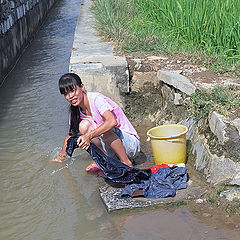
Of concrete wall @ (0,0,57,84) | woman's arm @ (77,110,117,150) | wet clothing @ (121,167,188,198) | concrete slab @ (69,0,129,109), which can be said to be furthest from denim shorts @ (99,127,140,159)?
concrete wall @ (0,0,57,84)

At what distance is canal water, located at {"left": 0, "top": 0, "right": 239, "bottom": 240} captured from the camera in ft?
8.97

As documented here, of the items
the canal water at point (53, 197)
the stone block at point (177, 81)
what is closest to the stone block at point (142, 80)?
the stone block at point (177, 81)

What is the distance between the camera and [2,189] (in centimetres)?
345

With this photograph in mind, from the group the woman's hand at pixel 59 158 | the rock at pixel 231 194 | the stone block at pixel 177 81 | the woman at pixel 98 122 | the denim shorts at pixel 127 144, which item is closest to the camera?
the rock at pixel 231 194

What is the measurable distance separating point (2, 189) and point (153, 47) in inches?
101

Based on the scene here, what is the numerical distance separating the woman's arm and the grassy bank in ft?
5.05

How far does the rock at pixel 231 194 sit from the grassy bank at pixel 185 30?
1612 millimetres

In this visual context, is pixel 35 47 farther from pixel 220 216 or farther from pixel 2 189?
pixel 220 216

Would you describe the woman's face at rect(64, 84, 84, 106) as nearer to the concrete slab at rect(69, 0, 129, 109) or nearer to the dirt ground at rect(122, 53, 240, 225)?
the dirt ground at rect(122, 53, 240, 225)

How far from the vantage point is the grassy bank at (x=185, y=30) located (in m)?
4.49

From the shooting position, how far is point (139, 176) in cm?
323

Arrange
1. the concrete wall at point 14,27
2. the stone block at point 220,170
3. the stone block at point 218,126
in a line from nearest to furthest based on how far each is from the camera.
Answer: the stone block at point 220,170, the stone block at point 218,126, the concrete wall at point 14,27

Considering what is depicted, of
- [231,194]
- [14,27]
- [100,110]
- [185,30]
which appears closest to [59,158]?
[100,110]

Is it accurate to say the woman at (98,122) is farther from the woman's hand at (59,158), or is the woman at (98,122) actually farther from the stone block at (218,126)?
the stone block at (218,126)
